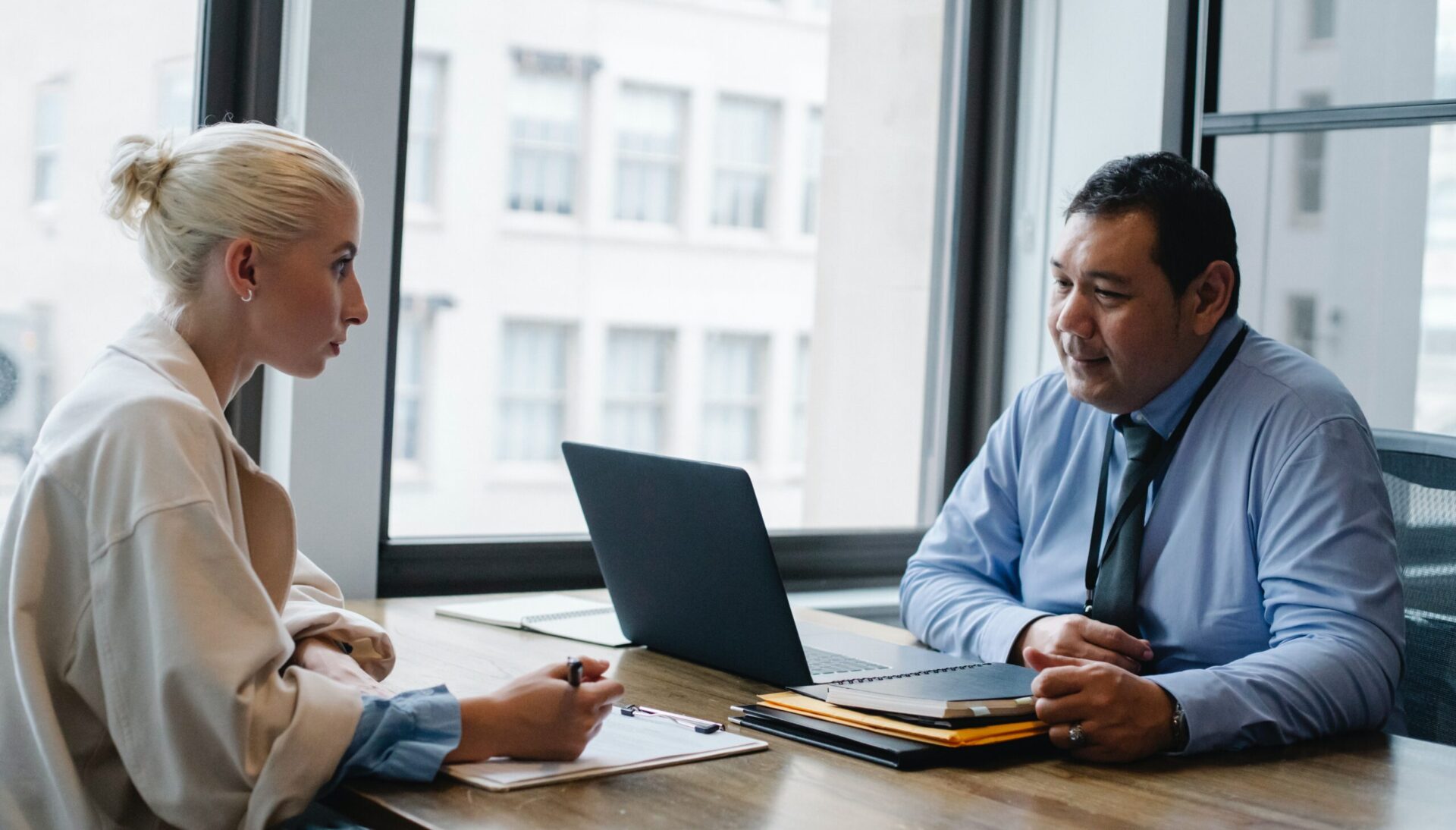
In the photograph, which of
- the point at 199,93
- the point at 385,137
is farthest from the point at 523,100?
the point at 199,93

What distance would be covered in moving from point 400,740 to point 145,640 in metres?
0.23

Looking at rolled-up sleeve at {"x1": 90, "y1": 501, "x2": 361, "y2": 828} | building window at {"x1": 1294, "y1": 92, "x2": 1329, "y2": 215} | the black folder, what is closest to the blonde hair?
rolled-up sleeve at {"x1": 90, "y1": 501, "x2": 361, "y2": 828}

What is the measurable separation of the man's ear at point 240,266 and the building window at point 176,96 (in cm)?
91

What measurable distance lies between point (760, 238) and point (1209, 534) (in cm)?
136

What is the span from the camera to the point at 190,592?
3.72 feet

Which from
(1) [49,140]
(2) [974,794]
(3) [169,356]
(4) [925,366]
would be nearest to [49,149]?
(1) [49,140]

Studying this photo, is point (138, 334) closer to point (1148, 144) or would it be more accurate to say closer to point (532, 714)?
point (532, 714)

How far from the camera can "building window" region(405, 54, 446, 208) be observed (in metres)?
2.37

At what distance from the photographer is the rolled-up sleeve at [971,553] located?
1.90 metres

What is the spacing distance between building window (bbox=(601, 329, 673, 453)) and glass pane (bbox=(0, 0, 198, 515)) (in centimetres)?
87

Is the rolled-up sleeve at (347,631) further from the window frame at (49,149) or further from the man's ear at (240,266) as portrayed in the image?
the window frame at (49,149)

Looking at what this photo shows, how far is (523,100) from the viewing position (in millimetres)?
2510

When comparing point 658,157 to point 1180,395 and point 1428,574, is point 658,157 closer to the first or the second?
point 1180,395

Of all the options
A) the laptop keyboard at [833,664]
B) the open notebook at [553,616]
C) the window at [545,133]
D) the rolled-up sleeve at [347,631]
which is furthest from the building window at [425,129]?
the laptop keyboard at [833,664]
